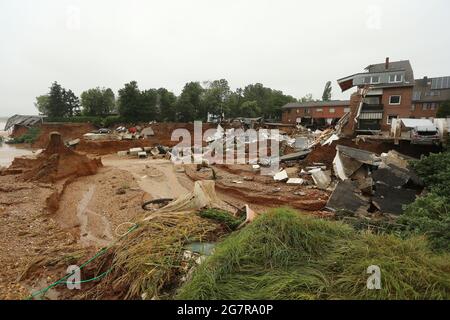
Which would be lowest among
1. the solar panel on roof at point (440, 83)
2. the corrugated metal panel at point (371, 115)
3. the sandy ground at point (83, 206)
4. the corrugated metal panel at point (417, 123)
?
the sandy ground at point (83, 206)

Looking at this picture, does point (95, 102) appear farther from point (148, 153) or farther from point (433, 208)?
point (433, 208)

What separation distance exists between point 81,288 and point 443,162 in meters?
10.4

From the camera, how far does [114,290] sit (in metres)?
3.57

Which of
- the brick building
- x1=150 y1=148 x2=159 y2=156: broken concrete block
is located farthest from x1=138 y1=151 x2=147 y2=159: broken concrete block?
the brick building

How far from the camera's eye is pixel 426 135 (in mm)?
12875

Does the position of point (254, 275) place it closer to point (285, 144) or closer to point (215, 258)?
point (215, 258)

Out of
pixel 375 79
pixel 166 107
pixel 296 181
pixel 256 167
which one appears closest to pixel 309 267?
pixel 296 181

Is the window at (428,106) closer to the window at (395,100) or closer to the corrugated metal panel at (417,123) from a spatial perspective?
the window at (395,100)

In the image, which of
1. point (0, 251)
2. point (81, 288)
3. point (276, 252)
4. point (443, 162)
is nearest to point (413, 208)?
point (443, 162)

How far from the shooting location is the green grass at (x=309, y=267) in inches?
105

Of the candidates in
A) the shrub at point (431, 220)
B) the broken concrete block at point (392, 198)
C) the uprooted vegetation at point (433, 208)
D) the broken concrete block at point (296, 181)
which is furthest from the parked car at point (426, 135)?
→ the shrub at point (431, 220)

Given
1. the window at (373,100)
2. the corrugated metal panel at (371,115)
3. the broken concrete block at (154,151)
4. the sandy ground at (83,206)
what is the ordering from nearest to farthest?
the sandy ground at (83,206), the broken concrete block at (154,151), the corrugated metal panel at (371,115), the window at (373,100)

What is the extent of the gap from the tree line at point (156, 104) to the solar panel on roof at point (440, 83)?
23356 millimetres

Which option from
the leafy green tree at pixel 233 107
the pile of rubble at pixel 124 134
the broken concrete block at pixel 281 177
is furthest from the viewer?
the leafy green tree at pixel 233 107
